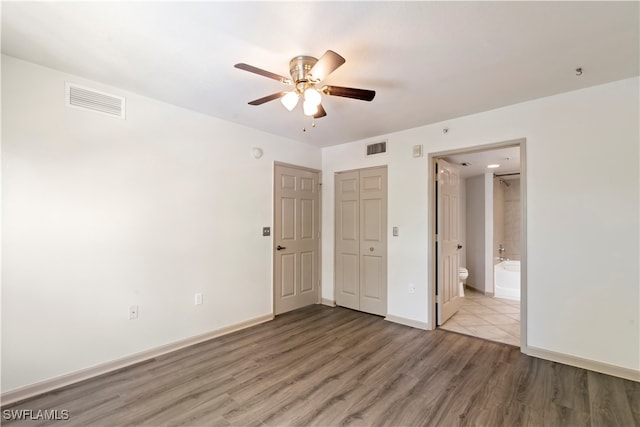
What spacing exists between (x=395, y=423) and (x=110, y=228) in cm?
283

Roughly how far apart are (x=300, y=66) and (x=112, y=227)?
221 cm

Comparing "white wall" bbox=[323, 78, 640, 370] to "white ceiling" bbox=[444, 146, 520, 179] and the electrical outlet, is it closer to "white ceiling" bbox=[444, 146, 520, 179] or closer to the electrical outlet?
"white ceiling" bbox=[444, 146, 520, 179]

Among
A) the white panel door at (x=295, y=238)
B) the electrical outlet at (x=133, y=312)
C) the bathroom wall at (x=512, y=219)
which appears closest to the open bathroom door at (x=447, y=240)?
the white panel door at (x=295, y=238)

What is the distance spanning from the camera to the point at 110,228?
8.40 ft

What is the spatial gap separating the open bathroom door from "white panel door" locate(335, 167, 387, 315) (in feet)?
2.35

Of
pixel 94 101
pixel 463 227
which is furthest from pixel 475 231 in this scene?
pixel 94 101

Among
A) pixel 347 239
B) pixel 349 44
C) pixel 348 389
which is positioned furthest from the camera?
pixel 347 239

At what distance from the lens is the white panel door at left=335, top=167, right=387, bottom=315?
4031 millimetres

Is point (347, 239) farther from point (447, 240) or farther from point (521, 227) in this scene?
point (521, 227)

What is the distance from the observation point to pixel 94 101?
2484mm

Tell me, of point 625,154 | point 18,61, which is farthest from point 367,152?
point 18,61

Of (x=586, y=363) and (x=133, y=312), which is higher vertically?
(x=133, y=312)

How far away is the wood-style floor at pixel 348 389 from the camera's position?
76.2 inches

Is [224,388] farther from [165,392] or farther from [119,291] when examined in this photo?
[119,291]
